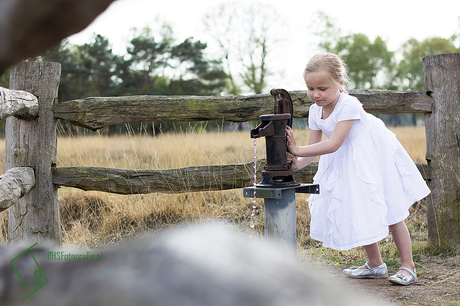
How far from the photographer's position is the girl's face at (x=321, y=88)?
233 centimetres

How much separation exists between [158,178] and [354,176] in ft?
4.97

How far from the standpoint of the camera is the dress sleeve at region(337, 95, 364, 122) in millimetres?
2354

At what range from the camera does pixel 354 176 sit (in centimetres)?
240

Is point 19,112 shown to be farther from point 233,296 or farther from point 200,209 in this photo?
point 233,296

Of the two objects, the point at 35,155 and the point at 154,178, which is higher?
the point at 35,155

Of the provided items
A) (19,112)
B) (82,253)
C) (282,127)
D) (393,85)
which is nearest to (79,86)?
(19,112)

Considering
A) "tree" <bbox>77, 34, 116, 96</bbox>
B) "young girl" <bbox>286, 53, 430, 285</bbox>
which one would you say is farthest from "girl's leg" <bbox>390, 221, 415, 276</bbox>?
"tree" <bbox>77, 34, 116, 96</bbox>

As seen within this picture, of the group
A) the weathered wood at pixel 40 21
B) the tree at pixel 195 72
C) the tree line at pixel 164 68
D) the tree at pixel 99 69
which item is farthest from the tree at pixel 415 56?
the weathered wood at pixel 40 21

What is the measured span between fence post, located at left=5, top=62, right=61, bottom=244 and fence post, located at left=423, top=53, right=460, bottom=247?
123 inches

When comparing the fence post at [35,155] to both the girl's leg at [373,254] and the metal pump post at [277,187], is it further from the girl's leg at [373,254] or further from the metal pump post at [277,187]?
the girl's leg at [373,254]

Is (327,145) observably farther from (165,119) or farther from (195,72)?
(195,72)

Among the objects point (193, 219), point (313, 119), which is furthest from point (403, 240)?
point (193, 219)

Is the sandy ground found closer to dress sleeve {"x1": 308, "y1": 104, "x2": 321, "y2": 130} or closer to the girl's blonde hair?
dress sleeve {"x1": 308, "y1": 104, "x2": 321, "y2": 130}

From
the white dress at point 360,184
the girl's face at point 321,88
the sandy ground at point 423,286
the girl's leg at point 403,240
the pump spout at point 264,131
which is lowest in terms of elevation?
the sandy ground at point 423,286
